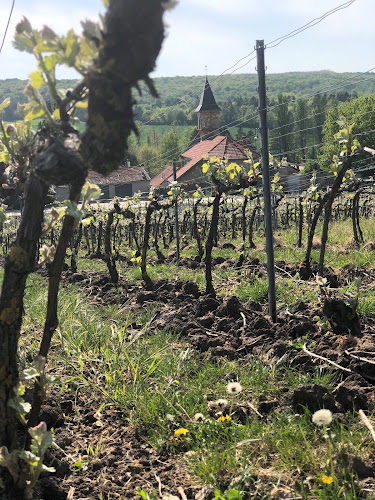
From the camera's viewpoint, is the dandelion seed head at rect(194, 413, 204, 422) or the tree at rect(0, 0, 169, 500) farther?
the dandelion seed head at rect(194, 413, 204, 422)

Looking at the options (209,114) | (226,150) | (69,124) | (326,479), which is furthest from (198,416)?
(209,114)

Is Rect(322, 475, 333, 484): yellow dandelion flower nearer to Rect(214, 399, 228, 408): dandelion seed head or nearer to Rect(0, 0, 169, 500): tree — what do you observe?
Rect(214, 399, 228, 408): dandelion seed head

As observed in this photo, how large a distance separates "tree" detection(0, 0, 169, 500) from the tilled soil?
0.54m

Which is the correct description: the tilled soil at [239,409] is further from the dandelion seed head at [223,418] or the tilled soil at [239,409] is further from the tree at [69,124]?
the tree at [69,124]

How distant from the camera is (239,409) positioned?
3.32 meters

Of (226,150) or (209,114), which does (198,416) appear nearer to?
(226,150)

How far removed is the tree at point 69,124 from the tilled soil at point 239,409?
535 millimetres

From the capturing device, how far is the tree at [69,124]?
188 centimetres

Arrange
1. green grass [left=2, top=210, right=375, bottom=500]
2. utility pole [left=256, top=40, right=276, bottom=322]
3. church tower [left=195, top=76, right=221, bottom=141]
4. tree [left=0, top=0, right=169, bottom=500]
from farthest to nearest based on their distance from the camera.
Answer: church tower [left=195, top=76, right=221, bottom=141]
utility pole [left=256, top=40, right=276, bottom=322]
green grass [left=2, top=210, right=375, bottom=500]
tree [left=0, top=0, right=169, bottom=500]

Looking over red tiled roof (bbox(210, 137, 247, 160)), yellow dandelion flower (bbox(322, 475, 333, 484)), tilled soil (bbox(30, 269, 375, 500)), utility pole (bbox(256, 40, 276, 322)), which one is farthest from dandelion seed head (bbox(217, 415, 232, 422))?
red tiled roof (bbox(210, 137, 247, 160))

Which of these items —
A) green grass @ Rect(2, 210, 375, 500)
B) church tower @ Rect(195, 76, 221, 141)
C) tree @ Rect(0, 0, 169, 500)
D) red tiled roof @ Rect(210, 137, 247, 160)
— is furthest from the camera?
church tower @ Rect(195, 76, 221, 141)

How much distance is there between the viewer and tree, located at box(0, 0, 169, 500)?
6.17 ft

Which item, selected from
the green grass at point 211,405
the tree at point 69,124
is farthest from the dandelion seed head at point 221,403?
the tree at point 69,124

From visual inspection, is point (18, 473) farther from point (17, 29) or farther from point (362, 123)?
point (362, 123)
